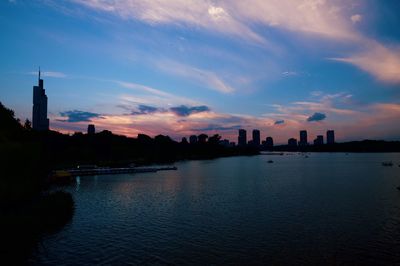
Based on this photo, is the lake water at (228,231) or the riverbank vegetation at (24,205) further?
the riverbank vegetation at (24,205)

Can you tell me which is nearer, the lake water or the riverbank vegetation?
the lake water

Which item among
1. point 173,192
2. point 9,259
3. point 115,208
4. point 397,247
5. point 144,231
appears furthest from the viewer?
point 173,192

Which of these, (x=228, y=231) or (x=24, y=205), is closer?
(x=228, y=231)

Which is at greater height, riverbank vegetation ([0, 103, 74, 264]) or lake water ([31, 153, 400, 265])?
riverbank vegetation ([0, 103, 74, 264])

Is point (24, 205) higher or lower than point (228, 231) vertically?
higher

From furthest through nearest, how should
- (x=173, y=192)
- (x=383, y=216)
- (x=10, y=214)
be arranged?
(x=173, y=192)
(x=383, y=216)
(x=10, y=214)

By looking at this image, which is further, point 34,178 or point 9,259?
point 34,178

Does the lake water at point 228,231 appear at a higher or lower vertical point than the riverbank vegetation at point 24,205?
lower

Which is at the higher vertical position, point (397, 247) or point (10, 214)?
point (10, 214)

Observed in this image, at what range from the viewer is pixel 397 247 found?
35.5 meters

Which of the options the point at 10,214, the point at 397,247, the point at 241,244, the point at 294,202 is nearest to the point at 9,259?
the point at 10,214

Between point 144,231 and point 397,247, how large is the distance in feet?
98.6

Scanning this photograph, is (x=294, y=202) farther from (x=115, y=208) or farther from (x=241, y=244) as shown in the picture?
(x=115, y=208)

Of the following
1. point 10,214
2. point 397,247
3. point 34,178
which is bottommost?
point 397,247
